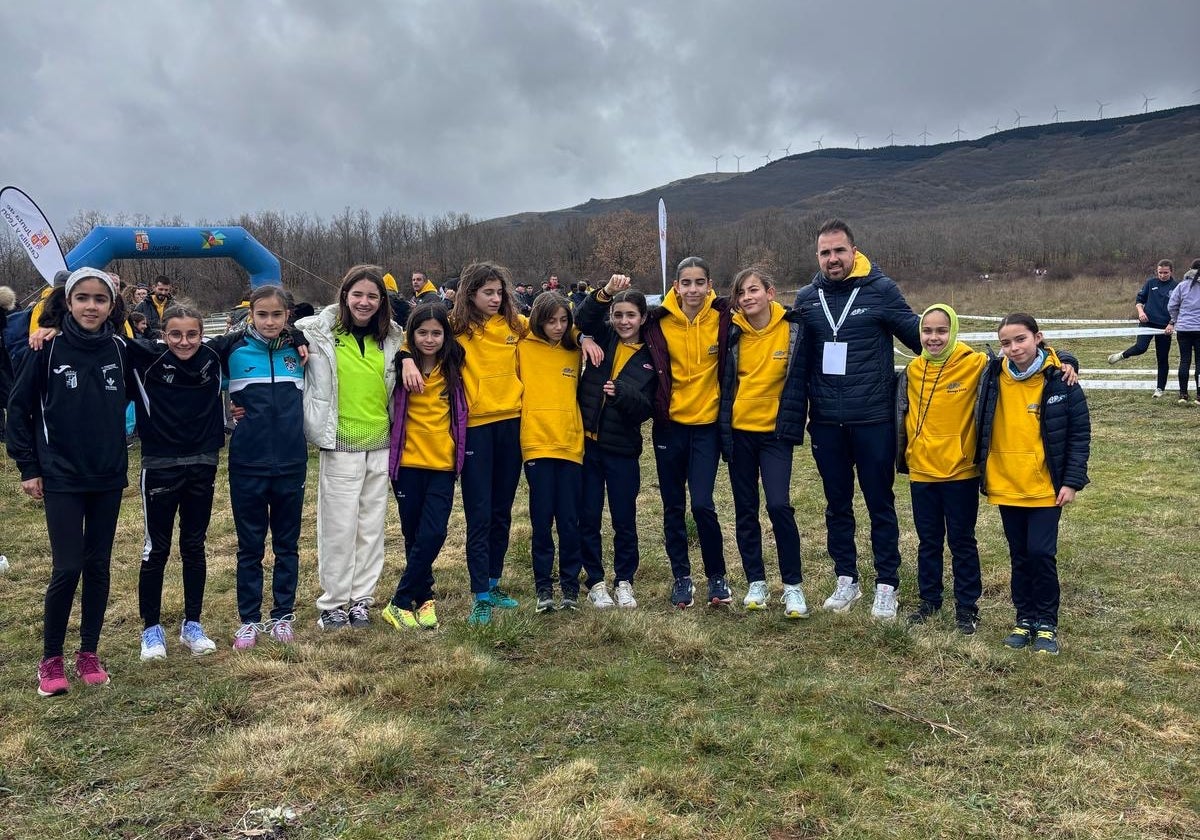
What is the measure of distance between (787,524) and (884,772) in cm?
200

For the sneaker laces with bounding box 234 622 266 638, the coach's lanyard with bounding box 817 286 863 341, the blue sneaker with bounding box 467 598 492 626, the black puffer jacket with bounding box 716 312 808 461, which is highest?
the coach's lanyard with bounding box 817 286 863 341

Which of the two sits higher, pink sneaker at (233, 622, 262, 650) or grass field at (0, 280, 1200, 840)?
pink sneaker at (233, 622, 262, 650)

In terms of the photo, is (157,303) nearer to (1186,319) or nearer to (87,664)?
(87,664)

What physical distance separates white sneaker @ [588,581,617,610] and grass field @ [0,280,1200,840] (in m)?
0.23

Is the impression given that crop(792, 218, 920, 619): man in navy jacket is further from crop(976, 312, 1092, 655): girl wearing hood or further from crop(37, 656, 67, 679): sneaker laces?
crop(37, 656, 67, 679): sneaker laces

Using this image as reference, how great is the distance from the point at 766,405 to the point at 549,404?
1.27m

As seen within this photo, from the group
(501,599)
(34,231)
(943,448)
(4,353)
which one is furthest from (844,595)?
(34,231)

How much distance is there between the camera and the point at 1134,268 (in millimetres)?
45406

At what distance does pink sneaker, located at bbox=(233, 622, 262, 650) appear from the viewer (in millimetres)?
4480

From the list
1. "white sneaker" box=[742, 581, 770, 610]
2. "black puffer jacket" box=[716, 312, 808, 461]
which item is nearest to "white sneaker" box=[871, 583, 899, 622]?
"white sneaker" box=[742, 581, 770, 610]

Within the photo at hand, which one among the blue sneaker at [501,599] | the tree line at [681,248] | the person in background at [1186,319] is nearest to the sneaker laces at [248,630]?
the blue sneaker at [501,599]

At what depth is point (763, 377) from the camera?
15.8 feet

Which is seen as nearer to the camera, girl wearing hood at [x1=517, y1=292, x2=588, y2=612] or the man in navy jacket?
the man in navy jacket

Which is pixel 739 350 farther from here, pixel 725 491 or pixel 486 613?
pixel 725 491
